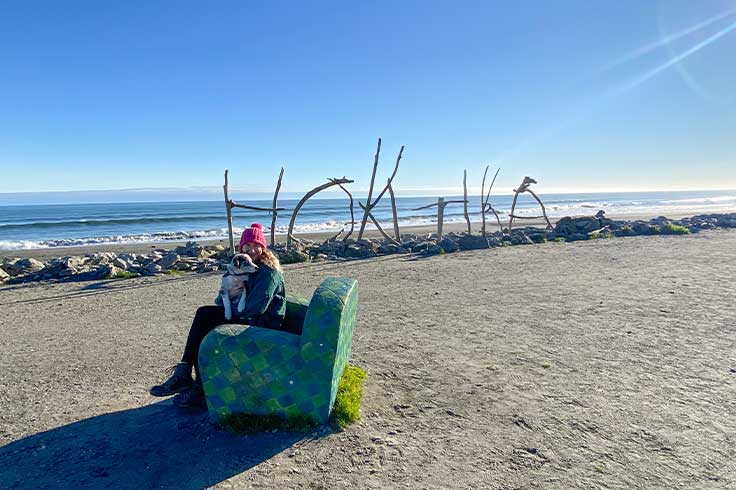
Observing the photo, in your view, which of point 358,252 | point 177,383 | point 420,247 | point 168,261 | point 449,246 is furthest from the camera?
point 420,247

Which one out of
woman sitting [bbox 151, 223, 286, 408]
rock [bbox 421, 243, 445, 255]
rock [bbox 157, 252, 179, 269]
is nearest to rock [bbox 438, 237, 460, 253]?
rock [bbox 421, 243, 445, 255]

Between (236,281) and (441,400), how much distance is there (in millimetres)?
1938

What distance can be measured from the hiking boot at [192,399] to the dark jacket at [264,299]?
2.14ft

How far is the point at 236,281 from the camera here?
3.62m

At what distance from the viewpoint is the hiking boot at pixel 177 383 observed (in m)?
3.41

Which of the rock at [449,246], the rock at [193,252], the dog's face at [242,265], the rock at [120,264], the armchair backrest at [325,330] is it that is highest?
the dog's face at [242,265]

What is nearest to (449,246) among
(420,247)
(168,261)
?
(420,247)

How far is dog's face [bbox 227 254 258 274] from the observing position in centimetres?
352

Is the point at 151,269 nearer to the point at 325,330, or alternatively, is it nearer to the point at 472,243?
the point at 325,330

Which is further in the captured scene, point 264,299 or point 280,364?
point 264,299

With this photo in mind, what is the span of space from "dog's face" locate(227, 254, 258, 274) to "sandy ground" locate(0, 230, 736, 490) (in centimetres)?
115

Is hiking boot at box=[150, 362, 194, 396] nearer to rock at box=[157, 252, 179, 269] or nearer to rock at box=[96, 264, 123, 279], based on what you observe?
rock at box=[96, 264, 123, 279]

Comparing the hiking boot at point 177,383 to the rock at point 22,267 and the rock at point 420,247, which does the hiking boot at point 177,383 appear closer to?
the rock at point 22,267

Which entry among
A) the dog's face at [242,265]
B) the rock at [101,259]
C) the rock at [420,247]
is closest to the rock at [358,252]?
the rock at [420,247]
